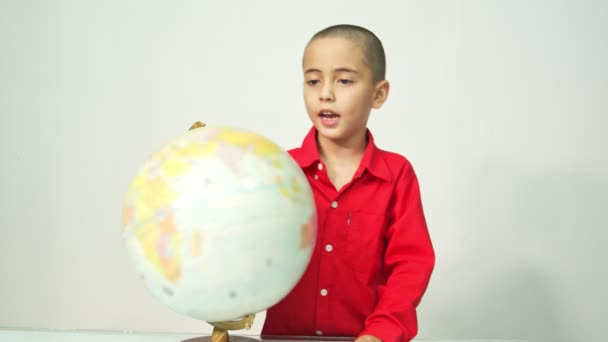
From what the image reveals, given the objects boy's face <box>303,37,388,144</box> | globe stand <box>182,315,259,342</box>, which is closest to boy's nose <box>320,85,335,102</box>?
boy's face <box>303,37,388,144</box>

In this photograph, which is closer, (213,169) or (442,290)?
(213,169)

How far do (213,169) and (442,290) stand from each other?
121 centimetres

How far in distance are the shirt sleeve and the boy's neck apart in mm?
93

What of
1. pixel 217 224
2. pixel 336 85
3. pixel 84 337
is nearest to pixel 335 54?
pixel 336 85

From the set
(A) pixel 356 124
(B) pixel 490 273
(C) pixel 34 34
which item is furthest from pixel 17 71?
(B) pixel 490 273

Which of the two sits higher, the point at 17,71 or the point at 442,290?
the point at 17,71

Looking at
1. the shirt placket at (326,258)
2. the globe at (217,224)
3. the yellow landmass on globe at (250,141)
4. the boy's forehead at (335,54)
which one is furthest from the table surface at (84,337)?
the boy's forehead at (335,54)

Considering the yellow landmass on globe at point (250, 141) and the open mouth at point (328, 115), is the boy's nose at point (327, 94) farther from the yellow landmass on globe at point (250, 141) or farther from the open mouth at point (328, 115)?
the yellow landmass on globe at point (250, 141)

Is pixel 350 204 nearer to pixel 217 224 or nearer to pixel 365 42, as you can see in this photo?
pixel 365 42

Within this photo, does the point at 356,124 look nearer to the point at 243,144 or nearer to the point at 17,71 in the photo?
the point at 243,144

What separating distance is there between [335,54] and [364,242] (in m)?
0.36

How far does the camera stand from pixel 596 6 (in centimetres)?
190

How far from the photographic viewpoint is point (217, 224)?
31.3 inches

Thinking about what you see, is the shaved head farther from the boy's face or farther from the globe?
the globe
